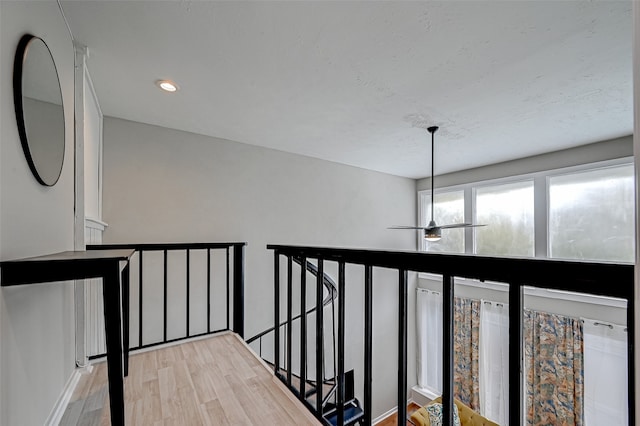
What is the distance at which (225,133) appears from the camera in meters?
3.46

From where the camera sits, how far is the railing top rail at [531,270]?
0.46 m

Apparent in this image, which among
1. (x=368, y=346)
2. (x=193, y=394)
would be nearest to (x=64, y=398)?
(x=193, y=394)

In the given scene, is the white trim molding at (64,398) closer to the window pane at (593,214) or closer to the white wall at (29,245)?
the white wall at (29,245)

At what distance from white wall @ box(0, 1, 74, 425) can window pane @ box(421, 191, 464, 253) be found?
524 cm

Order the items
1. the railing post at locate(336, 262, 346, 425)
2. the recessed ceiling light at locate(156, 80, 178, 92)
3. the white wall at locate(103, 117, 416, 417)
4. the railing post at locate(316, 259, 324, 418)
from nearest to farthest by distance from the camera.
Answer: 1. the railing post at locate(336, 262, 346, 425)
2. the railing post at locate(316, 259, 324, 418)
3. the recessed ceiling light at locate(156, 80, 178, 92)
4. the white wall at locate(103, 117, 416, 417)

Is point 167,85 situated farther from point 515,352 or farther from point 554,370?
point 554,370

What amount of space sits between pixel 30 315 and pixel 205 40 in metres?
1.71

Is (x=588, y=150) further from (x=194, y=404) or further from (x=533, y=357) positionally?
(x=194, y=404)

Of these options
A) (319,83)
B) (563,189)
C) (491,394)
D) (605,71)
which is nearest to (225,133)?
(319,83)

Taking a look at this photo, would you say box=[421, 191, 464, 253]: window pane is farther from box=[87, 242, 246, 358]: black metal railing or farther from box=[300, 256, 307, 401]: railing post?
box=[300, 256, 307, 401]: railing post

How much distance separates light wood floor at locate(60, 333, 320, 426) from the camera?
5.11 ft

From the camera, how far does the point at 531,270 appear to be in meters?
0.58

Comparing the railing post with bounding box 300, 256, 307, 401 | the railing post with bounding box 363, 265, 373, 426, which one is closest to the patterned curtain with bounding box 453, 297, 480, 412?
the railing post with bounding box 300, 256, 307, 401

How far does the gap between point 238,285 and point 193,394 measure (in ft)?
3.37
